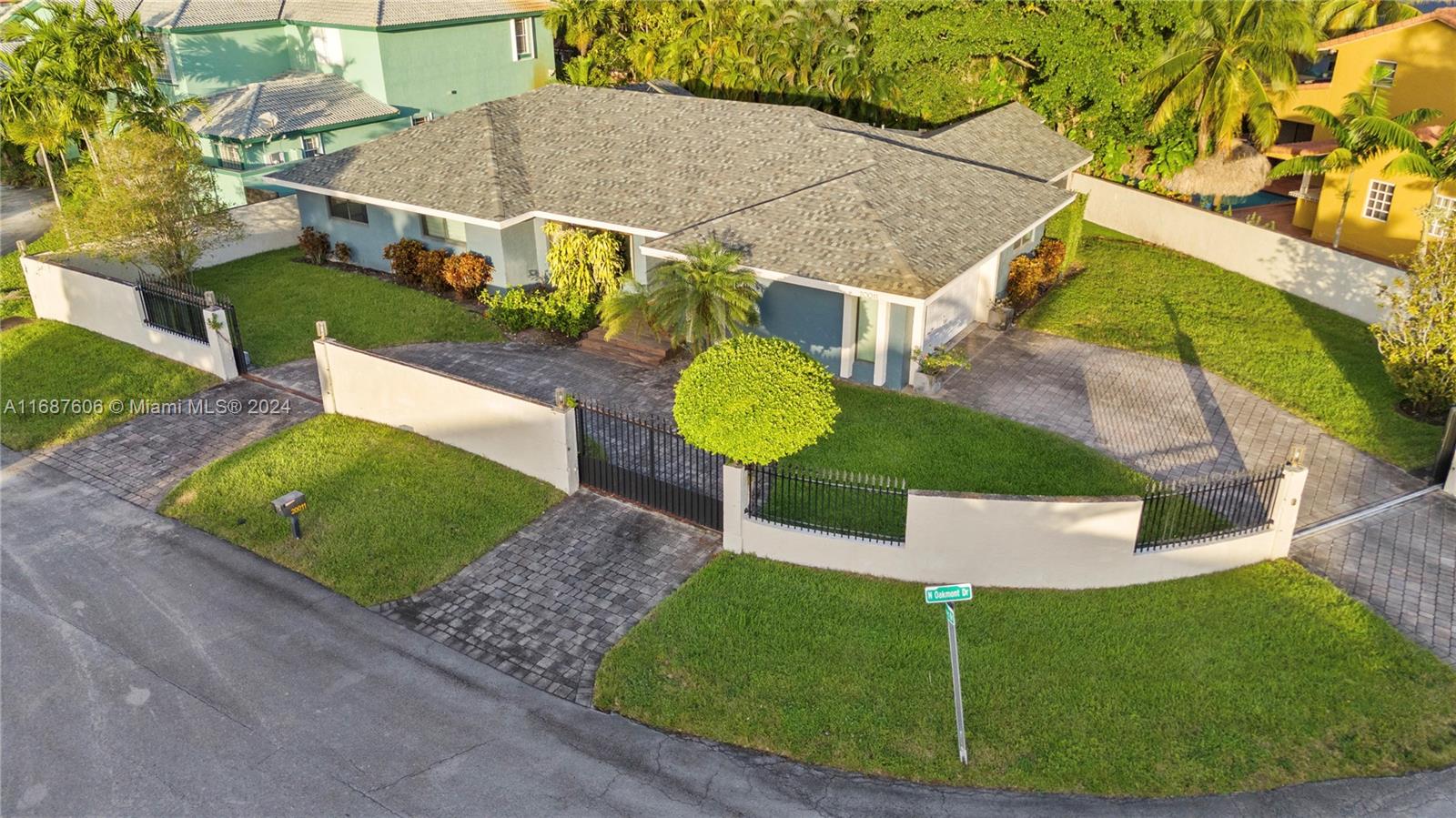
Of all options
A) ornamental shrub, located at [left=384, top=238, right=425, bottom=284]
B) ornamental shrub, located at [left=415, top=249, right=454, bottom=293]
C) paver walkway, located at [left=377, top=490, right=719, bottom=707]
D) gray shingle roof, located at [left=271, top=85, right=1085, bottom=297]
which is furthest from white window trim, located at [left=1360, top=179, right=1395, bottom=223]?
ornamental shrub, located at [left=384, top=238, right=425, bottom=284]

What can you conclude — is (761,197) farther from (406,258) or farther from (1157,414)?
(406,258)

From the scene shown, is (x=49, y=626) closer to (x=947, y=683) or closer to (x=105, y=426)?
(x=105, y=426)

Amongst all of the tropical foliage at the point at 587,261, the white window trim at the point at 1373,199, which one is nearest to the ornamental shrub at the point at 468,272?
the tropical foliage at the point at 587,261

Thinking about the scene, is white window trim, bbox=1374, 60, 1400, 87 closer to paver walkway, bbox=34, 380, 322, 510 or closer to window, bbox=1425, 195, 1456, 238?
window, bbox=1425, 195, 1456, 238

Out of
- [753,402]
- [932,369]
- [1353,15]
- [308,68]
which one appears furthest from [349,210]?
[1353,15]

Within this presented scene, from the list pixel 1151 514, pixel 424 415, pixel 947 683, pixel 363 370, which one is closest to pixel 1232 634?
pixel 1151 514

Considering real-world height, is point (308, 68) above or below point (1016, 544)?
above

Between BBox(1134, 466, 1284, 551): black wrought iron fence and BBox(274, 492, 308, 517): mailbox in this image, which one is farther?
BBox(274, 492, 308, 517): mailbox
